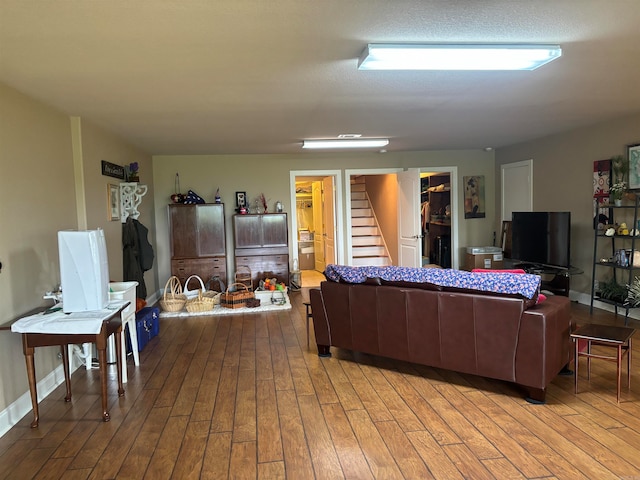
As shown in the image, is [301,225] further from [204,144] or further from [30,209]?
[30,209]

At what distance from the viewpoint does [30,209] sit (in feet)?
11.2

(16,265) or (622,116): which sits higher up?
(622,116)

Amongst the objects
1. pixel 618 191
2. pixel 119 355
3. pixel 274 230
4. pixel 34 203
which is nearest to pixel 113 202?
pixel 34 203

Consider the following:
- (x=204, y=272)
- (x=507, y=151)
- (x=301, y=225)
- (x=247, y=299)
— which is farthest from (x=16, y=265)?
(x=301, y=225)

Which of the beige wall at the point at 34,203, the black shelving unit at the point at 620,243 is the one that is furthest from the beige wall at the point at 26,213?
the black shelving unit at the point at 620,243

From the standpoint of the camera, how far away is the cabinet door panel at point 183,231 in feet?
23.4

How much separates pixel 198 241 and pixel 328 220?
2708 mm

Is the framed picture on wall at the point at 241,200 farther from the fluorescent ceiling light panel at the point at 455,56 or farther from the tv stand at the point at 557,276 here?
the fluorescent ceiling light panel at the point at 455,56

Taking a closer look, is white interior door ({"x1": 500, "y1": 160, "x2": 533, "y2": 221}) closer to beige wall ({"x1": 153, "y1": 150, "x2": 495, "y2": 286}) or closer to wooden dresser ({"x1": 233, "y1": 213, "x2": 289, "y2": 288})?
beige wall ({"x1": 153, "y1": 150, "x2": 495, "y2": 286})

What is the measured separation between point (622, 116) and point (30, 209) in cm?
619

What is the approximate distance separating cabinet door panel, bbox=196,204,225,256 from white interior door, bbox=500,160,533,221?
16.3 feet

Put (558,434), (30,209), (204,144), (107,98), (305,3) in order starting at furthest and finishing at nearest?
(204,144), (107,98), (30,209), (558,434), (305,3)

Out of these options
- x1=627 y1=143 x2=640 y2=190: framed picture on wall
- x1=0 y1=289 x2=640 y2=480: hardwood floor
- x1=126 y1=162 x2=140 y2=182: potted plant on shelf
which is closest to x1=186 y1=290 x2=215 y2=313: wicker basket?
x1=126 y1=162 x2=140 y2=182: potted plant on shelf

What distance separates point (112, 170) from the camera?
517cm
